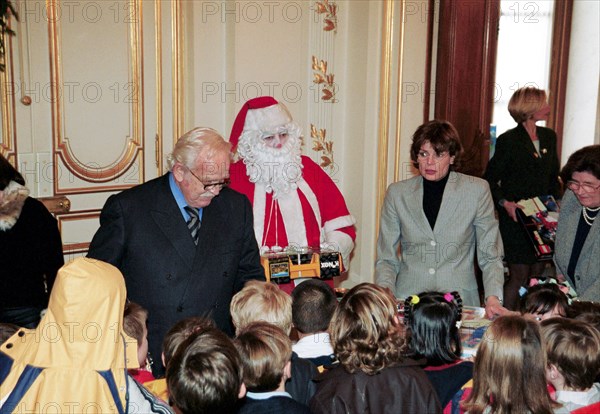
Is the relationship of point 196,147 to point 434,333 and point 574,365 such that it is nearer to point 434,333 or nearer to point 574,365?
point 434,333

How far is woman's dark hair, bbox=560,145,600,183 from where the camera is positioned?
3.36 metres

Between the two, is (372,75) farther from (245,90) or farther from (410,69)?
(245,90)

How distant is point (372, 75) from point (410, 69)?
0.96ft

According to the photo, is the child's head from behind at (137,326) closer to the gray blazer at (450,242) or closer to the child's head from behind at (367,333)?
the child's head from behind at (367,333)

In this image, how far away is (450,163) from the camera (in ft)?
12.0

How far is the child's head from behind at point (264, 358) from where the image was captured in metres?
2.23

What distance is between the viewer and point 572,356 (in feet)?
7.86

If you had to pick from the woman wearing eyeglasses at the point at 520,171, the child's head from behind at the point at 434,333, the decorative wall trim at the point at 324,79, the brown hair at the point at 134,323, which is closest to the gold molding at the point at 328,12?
the decorative wall trim at the point at 324,79

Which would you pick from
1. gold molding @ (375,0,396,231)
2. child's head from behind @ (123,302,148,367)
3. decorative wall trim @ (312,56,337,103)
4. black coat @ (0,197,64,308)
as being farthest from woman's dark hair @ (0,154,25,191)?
gold molding @ (375,0,396,231)

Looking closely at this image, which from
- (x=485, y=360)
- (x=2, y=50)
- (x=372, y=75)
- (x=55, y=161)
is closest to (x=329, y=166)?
(x=372, y=75)

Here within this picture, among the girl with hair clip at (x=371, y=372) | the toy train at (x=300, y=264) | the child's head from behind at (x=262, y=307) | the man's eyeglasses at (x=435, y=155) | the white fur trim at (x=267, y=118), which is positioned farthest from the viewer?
the white fur trim at (x=267, y=118)

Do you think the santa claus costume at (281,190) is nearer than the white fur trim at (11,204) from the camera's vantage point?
No

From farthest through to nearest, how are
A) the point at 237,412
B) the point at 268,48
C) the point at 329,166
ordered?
the point at 329,166 < the point at 268,48 < the point at 237,412

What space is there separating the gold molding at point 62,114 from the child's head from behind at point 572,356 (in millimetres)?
3508
